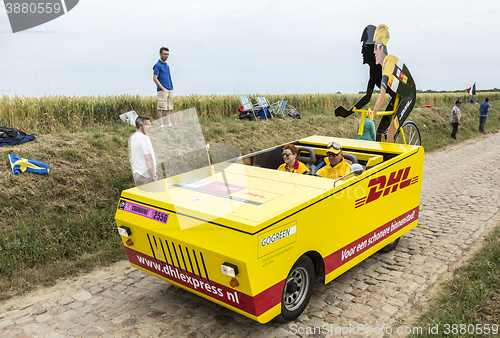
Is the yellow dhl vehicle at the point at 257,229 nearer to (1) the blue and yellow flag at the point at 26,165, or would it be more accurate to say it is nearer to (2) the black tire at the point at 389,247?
(2) the black tire at the point at 389,247

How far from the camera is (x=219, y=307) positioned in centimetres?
446

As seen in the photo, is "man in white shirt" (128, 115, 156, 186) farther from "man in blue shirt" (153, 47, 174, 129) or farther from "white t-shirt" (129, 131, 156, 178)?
"man in blue shirt" (153, 47, 174, 129)

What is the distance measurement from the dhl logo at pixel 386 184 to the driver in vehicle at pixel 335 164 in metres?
0.50

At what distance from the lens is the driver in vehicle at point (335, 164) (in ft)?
17.2

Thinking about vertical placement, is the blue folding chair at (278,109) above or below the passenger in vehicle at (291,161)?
above

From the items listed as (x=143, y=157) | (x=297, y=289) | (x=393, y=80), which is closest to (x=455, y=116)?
(x=393, y=80)

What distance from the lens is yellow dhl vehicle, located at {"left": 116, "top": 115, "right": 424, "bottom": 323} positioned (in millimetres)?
3395

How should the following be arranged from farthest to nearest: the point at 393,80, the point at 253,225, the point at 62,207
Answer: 1. the point at 393,80
2. the point at 62,207
3. the point at 253,225

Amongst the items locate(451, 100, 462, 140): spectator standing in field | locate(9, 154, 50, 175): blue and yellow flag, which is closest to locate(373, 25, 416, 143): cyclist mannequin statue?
locate(9, 154, 50, 175): blue and yellow flag

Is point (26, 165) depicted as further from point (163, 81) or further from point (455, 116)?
point (455, 116)

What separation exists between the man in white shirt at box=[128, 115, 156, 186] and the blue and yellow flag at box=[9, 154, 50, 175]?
14.0 feet

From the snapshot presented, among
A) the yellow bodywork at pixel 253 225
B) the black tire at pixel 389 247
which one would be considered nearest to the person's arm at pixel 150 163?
the yellow bodywork at pixel 253 225

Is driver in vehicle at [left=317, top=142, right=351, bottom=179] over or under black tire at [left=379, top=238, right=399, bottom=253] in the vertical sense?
over

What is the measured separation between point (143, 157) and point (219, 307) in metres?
2.06
